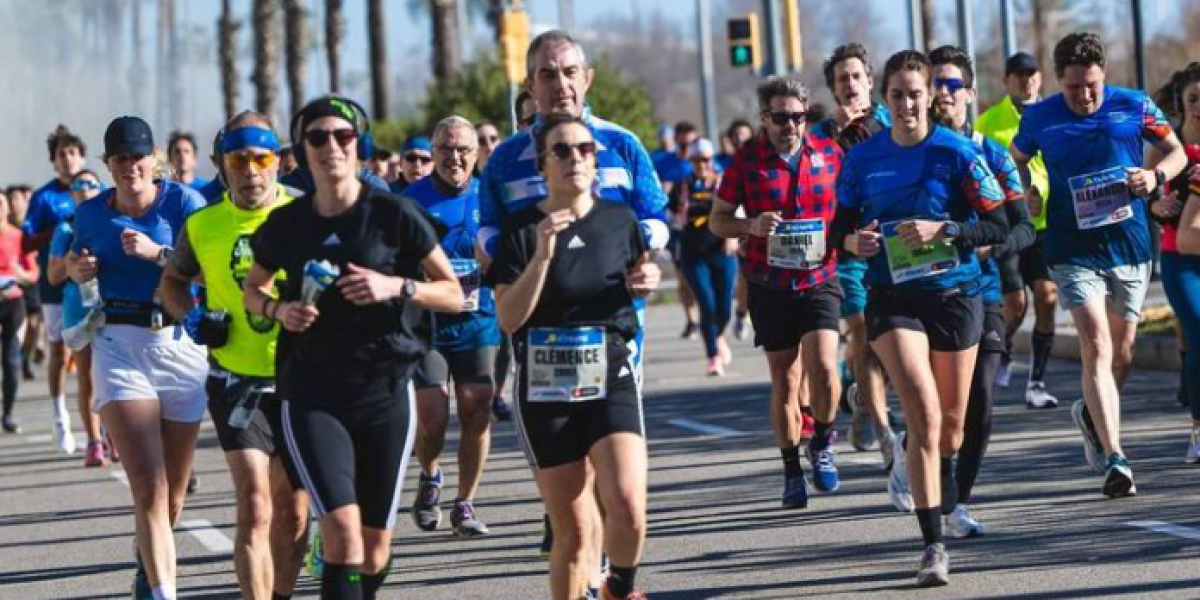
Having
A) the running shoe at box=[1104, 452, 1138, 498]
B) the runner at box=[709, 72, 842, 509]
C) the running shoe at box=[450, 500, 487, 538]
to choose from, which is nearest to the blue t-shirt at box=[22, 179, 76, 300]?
the running shoe at box=[450, 500, 487, 538]

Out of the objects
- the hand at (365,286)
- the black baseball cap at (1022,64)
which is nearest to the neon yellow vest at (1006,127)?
the black baseball cap at (1022,64)

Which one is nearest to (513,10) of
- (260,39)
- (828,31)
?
(260,39)

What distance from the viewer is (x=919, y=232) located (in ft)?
29.6

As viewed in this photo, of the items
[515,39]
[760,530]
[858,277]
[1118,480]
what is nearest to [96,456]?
[858,277]

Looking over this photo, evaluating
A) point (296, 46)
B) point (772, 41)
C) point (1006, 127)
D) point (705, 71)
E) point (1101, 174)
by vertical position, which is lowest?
point (1101, 174)

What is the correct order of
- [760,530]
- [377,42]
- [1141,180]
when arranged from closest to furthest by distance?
1. [760,530]
2. [1141,180]
3. [377,42]

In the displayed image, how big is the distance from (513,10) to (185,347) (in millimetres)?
20275

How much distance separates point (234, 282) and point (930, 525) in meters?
2.66

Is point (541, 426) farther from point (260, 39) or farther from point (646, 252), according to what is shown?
point (260, 39)

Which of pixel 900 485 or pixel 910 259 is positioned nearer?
pixel 910 259

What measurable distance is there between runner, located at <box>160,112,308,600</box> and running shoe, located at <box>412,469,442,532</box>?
3.03 meters

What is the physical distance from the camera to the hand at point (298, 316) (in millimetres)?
7031

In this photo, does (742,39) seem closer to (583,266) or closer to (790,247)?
(790,247)

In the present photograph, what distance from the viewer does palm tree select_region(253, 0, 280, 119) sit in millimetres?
45719
